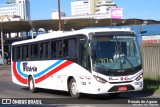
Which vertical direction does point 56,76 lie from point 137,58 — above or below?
below

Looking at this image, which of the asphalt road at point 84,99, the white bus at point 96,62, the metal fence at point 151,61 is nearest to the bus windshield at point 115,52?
the white bus at point 96,62

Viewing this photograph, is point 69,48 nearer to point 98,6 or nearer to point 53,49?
point 53,49

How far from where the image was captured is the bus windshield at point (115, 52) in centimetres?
1447

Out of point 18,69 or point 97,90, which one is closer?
point 97,90

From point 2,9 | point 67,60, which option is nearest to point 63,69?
point 67,60

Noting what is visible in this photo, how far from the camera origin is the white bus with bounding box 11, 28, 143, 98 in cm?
1434

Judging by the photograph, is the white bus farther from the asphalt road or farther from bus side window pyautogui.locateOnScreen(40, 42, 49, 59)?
bus side window pyautogui.locateOnScreen(40, 42, 49, 59)

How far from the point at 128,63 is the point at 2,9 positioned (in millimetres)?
190263

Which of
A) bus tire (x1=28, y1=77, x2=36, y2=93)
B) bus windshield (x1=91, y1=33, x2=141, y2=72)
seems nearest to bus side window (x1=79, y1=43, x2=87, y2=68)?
bus windshield (x1=91, y1=33, x2=141, y2=72)

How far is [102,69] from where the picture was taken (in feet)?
46.9

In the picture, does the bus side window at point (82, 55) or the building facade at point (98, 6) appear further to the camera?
the building facade at point (98, 6)

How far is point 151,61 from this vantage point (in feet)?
67.8

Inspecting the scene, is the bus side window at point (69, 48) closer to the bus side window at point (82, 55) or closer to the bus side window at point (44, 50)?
the bus side window at point (82, 55)

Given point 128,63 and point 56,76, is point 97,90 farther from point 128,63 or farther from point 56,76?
point 56,76
